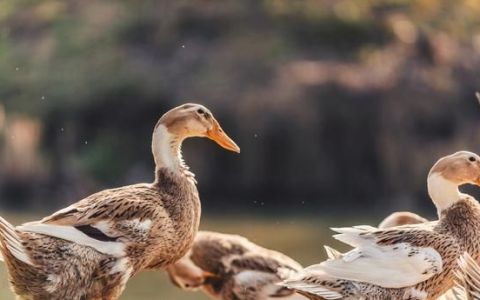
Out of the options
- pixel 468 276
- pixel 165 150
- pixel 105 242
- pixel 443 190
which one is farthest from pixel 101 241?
pixel 443 190

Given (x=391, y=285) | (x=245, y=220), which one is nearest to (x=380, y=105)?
(x=245, y=220)

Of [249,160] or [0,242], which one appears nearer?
[0,242]

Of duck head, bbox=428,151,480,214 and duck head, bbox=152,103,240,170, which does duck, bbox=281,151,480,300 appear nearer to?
duck head, bbox=428,151,480,214

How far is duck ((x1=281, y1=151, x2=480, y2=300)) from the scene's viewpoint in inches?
293

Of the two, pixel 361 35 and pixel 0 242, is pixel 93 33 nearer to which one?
pixel 361 35

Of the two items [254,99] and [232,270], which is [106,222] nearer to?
[232,270]

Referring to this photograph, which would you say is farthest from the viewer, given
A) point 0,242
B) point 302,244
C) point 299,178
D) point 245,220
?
point 299,178

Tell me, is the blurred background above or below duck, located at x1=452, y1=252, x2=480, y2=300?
above

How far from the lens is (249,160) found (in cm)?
2764

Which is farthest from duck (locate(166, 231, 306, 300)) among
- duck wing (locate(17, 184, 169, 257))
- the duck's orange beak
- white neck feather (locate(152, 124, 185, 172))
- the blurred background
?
the blurred background

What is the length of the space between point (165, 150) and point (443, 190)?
151cm

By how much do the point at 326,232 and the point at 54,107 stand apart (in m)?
9.08

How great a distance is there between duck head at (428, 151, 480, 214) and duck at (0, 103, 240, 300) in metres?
1.29

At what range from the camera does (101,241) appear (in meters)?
7.24
